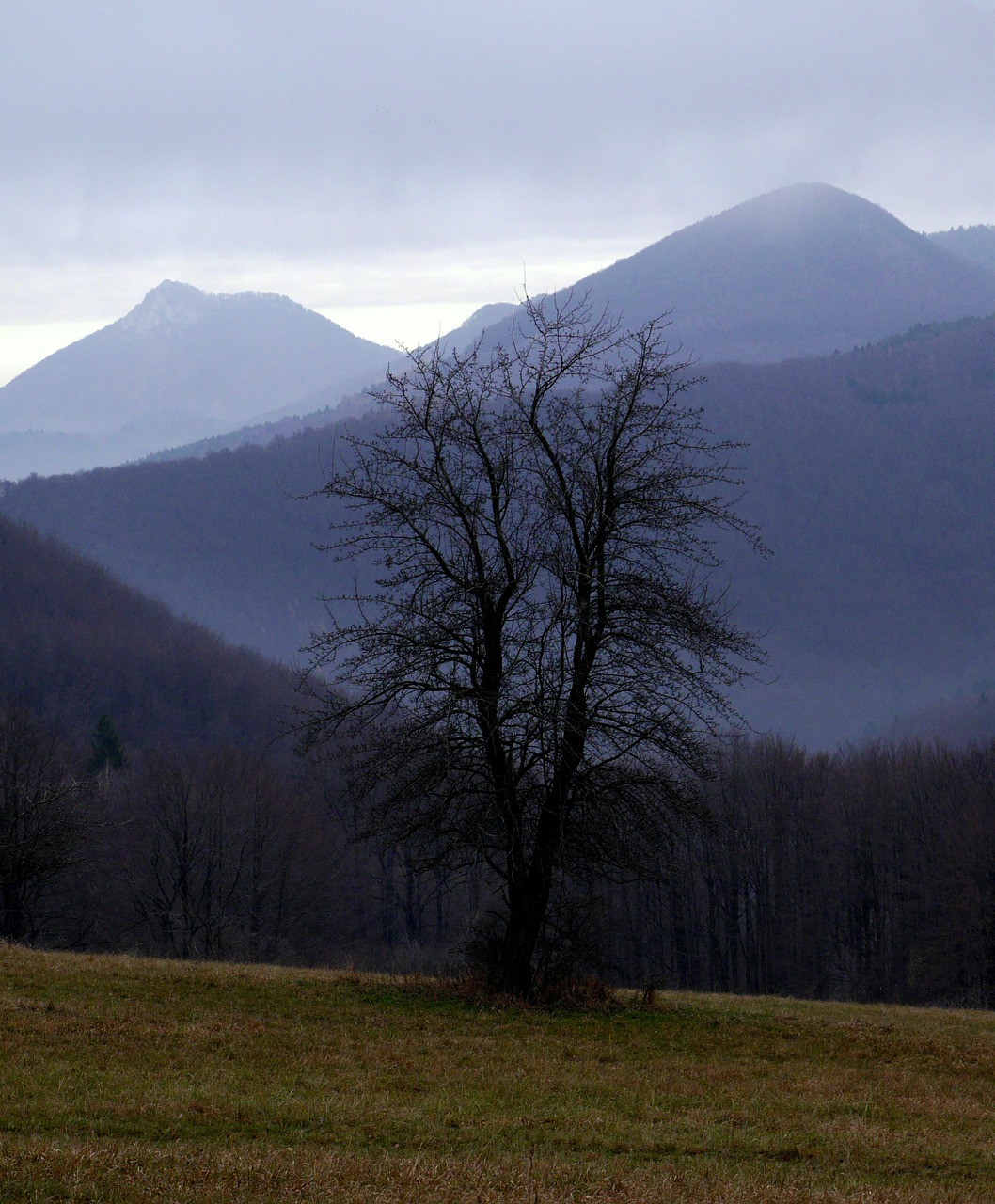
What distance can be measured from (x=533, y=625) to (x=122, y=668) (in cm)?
13891

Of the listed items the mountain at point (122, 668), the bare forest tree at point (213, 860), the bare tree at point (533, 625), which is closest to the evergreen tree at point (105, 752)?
the bare forest tree at point (213, 860)

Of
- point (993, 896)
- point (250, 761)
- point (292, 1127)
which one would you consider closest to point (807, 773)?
point (993, 896)

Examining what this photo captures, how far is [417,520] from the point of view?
16.2 m

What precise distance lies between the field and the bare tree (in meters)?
2.51

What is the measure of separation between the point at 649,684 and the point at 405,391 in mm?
5087

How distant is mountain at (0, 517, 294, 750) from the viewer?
13650 centimetres

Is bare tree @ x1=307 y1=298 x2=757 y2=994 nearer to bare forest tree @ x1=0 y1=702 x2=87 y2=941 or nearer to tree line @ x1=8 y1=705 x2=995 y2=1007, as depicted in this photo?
bare forest tree @ x1=0 y1=702 x2=87 y2=941

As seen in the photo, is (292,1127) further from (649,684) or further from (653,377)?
(653,377)

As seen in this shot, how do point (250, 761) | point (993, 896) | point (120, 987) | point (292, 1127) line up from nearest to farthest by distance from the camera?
point (292, 1127) → point (120, 987) → point (993, 896) → point (250, 761)

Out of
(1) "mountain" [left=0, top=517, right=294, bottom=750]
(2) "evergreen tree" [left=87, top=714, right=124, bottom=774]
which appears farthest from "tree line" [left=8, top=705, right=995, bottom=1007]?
(1) "mountain" [left=0, top=517, right=294, bottom=750]

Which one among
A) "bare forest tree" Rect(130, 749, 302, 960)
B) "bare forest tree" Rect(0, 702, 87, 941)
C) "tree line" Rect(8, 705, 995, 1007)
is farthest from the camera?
"bare forest tree" Rect(130, 749, 302, 960)

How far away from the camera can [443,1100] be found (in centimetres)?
1004

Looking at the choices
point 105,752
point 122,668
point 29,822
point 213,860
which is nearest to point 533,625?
point 29,822

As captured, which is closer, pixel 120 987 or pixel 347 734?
pixel 120 987
